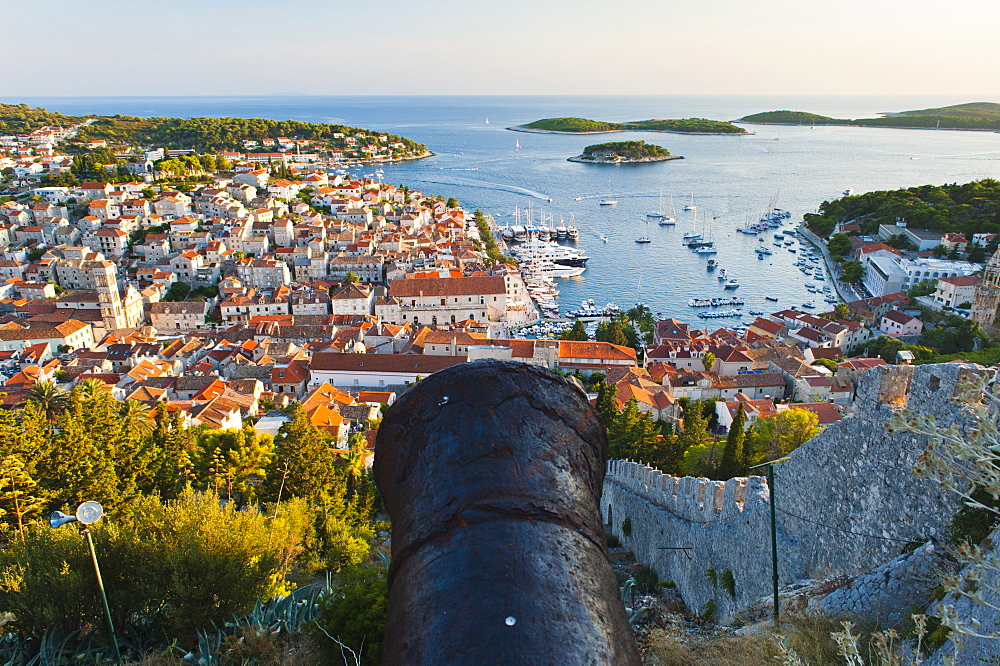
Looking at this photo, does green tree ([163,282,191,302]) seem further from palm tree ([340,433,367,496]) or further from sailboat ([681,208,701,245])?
sailboat ([681,208,701,245])

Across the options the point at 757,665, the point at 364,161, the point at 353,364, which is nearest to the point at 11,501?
the point at 757,665

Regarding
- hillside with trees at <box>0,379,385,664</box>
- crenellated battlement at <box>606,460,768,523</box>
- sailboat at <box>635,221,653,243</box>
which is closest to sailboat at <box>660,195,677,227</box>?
sailboat at <box>635,221,653,243</box>

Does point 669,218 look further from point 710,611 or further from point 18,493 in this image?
point 18,493

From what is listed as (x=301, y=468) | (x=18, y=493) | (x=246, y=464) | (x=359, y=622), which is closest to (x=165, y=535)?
(x=359, y=622)

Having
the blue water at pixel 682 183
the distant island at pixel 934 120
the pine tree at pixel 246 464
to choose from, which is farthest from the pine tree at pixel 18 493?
the distant island at pixel 934 120

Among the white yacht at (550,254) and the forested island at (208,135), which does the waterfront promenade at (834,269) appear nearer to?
the white yacht at (550,254)

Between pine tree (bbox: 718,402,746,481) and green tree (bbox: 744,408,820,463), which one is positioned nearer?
pine tree (bbox: 718,402,746,481)
